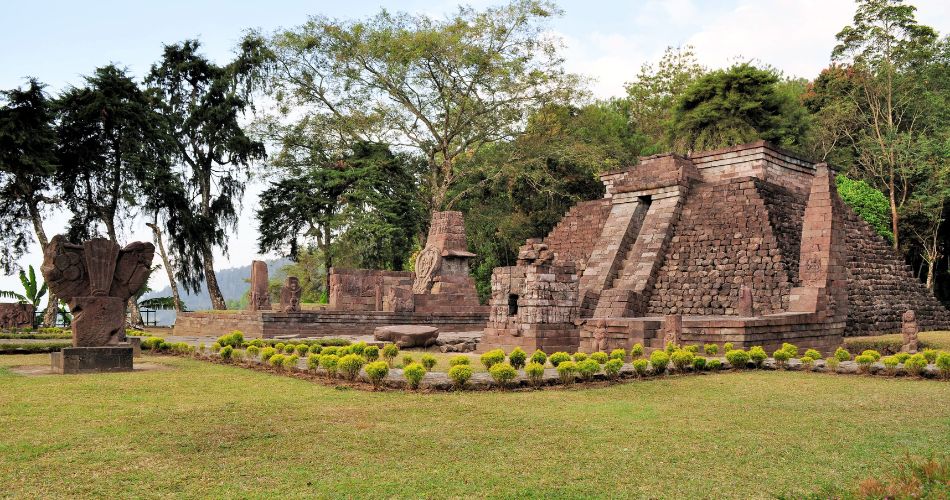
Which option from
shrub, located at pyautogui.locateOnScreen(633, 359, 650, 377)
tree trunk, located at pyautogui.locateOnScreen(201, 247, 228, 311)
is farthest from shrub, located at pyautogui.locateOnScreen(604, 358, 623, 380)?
tree trunk, located at pyautogui.locateOnScreen(201, 247, 228, 311)

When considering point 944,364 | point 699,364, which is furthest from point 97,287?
point 944,364

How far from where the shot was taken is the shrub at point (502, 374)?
9.24m

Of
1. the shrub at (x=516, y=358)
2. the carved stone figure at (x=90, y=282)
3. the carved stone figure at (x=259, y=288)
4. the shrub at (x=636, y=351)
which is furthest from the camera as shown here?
the carved stone figure at (x=259, y=288)

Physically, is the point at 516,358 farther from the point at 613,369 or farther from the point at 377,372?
the point at 377,372

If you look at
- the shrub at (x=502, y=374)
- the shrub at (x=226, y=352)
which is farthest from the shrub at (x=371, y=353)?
the shrub at (x=502, y=374)

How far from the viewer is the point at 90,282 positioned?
11.7 m

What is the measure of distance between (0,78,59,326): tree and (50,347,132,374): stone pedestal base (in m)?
18.1

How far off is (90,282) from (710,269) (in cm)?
1486

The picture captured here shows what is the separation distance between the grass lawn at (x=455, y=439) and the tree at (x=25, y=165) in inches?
775

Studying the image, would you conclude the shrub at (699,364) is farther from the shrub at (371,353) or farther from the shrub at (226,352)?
the shrub at (226,352)

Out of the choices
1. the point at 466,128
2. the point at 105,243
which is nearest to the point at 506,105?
the point at 466,128

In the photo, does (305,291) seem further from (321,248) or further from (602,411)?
(602,411)

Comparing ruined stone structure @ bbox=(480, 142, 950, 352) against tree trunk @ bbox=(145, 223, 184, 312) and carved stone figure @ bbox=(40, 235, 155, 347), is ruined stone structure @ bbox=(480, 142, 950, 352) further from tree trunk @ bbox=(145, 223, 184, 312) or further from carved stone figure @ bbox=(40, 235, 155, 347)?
tree trunk @ bbox=(145, 223, 184, 312)

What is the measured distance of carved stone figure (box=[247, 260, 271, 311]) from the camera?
24.1m
